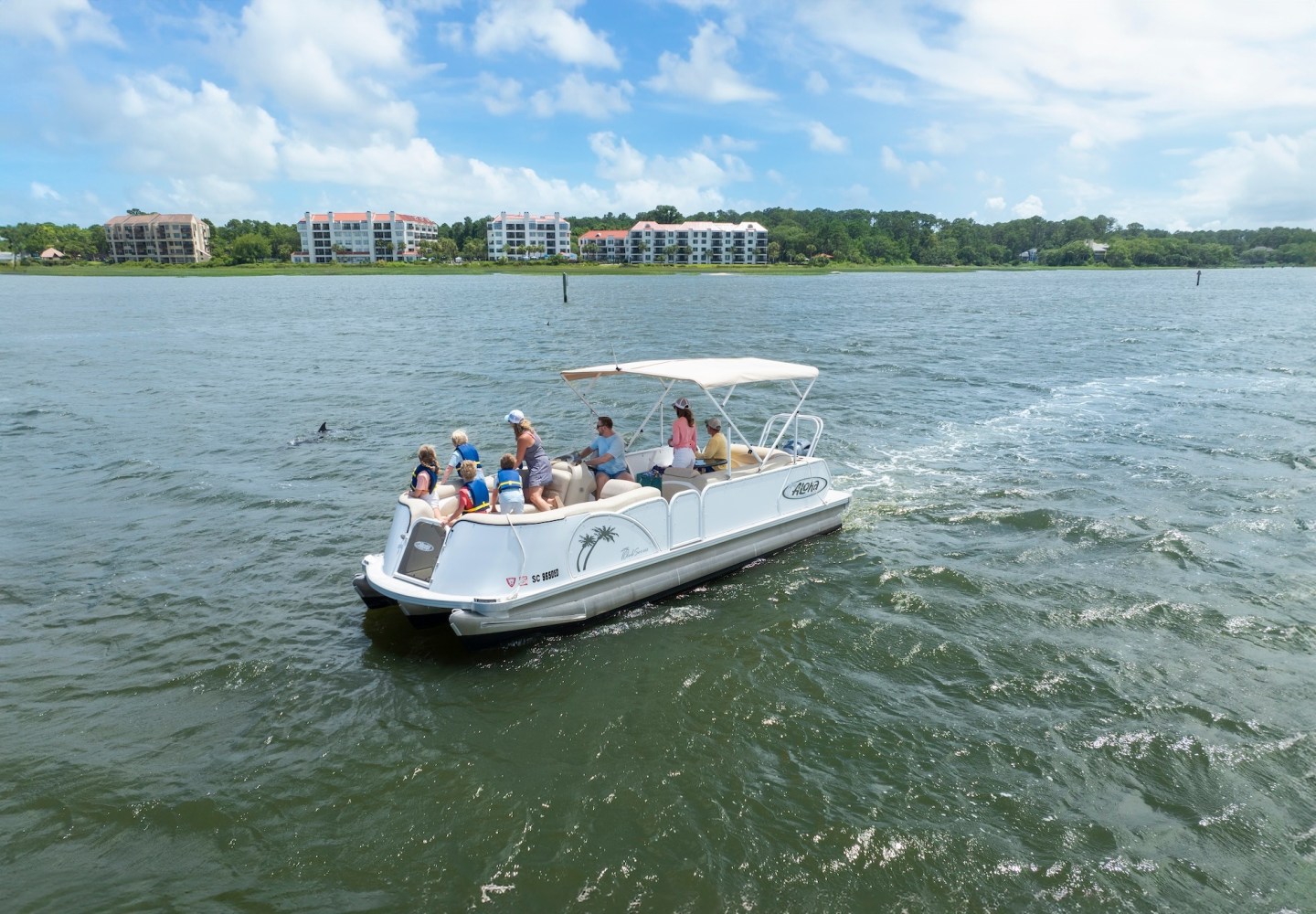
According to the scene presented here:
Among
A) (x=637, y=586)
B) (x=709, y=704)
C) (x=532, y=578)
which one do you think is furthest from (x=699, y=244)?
(x=709, y=704)

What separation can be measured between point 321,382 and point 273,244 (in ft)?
581

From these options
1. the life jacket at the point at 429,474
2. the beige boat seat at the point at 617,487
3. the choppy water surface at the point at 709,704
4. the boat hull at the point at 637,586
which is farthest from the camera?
the beige boat seat at the point at 617,487

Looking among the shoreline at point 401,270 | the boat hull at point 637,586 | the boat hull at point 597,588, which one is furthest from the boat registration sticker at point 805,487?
the shoreline at point 401,270

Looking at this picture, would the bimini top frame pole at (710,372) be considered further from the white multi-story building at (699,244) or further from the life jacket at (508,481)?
the white multi-story building at (699,244)

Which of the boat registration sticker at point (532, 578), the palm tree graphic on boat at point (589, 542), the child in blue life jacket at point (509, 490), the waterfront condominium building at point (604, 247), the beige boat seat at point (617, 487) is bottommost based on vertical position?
the boat registration sticker at point (532, 578)

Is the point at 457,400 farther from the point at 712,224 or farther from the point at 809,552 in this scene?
the point at 712,224

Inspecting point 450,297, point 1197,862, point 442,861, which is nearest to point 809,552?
point 1197,862

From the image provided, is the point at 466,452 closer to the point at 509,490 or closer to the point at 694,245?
the point at 509,490

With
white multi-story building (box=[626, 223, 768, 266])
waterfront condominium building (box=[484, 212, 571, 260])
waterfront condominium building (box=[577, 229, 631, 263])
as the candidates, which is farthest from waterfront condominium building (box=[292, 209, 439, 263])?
white multi-story building (box=[626, 223, 768, 266])

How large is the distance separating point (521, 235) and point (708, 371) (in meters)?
191

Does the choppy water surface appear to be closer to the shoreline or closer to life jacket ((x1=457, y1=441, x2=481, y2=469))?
life jacket ((x1=457, y1=441, x2=481, y2=469))

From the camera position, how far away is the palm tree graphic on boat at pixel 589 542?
33.8 feet

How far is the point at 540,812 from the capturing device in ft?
23.6

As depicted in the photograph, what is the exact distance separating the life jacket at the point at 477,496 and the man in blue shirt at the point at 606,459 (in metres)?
2.09
